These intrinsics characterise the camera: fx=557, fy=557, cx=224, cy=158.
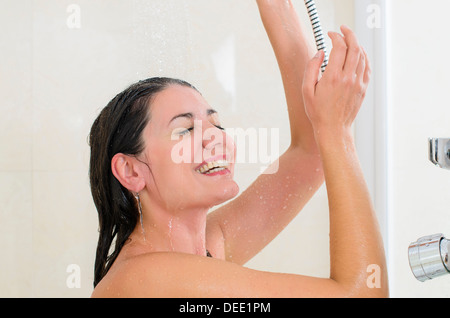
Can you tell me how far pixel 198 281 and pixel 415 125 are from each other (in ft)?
2.02

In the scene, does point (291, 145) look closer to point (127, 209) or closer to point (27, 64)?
point (127, 209)

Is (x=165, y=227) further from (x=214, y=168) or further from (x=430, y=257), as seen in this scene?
(x=430, y=257)

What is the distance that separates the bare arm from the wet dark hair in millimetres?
175

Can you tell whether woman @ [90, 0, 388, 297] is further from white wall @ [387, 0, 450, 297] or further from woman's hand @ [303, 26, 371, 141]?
white wall @ [387, 0, 450, 297]

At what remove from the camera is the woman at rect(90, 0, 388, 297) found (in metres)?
0.73

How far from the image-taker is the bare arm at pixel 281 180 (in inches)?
→ 38.2

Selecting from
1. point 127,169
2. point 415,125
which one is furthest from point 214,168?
point 415,125

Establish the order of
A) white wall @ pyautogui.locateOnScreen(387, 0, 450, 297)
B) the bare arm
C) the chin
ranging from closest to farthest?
the chin → the bare arm → white wall @ pyautogui.locateOnScreen(387, 0, 450, 297)

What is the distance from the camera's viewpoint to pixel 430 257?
69 centimetres

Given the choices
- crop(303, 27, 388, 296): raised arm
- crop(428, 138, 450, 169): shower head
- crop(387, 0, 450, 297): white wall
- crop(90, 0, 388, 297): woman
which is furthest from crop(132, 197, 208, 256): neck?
crop(387, 0, 450, 297): white wall

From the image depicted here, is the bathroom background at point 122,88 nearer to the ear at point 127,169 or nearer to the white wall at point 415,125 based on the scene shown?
the white wall at point 415,125

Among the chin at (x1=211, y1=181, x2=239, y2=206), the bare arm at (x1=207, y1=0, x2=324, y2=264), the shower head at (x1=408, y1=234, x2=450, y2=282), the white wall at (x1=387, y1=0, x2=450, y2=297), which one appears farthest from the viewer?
the white wall at (x1=387, y1=0, x2=450, y2=297)
